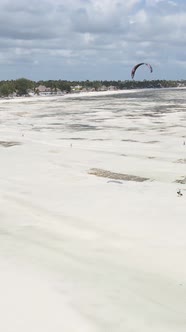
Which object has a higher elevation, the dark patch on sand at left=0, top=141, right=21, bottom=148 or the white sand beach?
the dark patch on sand at left=0, top=141, right=21, bottom=148

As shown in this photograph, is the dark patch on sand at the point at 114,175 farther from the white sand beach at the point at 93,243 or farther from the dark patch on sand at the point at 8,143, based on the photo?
the dark patch on sand at the point at 8,143

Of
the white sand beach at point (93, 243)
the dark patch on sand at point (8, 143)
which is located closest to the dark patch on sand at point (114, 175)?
the white sand beach at point (93, 243)

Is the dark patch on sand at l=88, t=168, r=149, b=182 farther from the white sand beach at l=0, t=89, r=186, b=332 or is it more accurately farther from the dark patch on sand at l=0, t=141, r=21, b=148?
the dark patch on sand at l=0, t=141, r=21, b=148

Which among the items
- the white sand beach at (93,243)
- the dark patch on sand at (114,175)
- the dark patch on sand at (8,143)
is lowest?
the white sand beach at (93,243)

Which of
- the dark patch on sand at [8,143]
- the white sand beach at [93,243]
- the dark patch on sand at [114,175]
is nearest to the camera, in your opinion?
the white sand beach at [93,243]

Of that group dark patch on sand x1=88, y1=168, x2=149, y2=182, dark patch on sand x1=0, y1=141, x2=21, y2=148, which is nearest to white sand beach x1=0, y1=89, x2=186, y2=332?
dark patch on sand x1=88, y1=168, x2=149, y2=182

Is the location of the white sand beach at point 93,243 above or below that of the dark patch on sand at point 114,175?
below

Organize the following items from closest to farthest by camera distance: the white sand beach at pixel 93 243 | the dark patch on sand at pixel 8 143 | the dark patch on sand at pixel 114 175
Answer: the white sand beach at pixel 93 243
the dark patch on sand at pixel 114 175
the dark patch on sand at pixel 8 143

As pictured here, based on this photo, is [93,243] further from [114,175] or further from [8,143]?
[8,143]

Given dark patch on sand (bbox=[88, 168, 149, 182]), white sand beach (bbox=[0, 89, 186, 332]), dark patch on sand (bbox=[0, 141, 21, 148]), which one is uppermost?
dark patch on sand (bbox=[0, 141, 21, 148])
